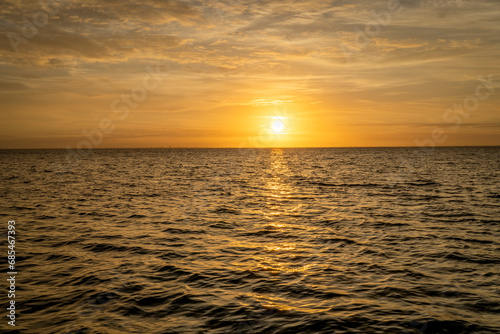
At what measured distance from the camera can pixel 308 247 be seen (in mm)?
18828

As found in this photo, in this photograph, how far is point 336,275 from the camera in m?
14.6

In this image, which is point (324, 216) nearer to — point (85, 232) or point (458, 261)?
point (458, 261)

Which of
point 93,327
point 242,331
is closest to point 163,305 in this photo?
point 93,327

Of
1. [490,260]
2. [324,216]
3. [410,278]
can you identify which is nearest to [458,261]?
[490,260]

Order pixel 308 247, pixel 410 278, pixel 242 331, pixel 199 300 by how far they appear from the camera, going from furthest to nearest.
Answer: pixel 308 247, pixel 410 278, pixel 199 300, pixel 242 331

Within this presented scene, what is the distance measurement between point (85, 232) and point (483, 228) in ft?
82.5

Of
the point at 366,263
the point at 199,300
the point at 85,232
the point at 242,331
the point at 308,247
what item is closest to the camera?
the point at 242,331

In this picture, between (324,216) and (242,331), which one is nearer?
(242,331)

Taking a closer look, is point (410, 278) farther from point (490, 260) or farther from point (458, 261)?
point (490, 260)

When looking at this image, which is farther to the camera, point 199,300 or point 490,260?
point 490,260

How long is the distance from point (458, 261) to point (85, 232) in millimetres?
20482

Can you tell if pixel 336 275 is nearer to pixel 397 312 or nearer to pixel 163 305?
pixel 397 312

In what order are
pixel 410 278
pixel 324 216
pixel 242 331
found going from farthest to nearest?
pixel 324 216 < pixel 410 278 < pixel 242 331

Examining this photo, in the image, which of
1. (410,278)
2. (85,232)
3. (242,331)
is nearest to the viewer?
(242,331)
